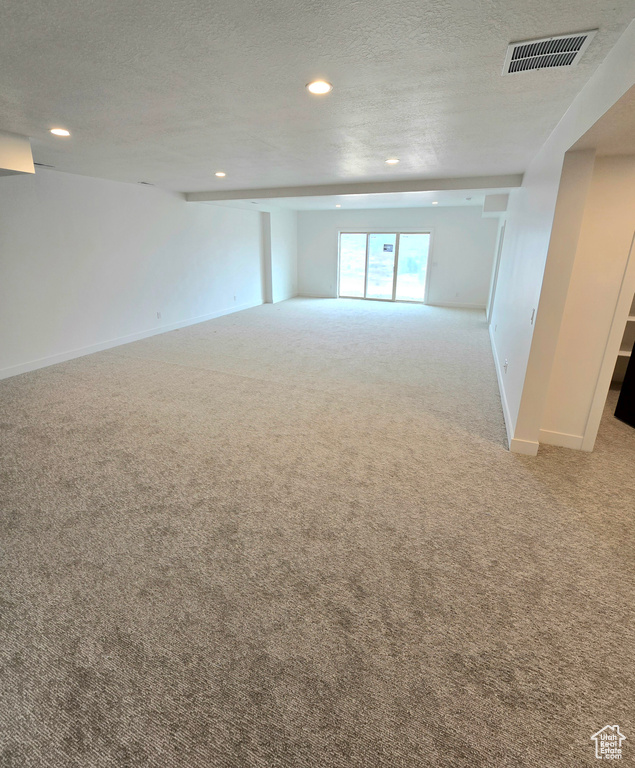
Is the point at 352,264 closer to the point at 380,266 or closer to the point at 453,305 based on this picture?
the point at 380,266

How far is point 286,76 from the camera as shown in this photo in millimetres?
1899

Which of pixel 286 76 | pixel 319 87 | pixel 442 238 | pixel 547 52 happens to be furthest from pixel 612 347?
pixel 442 238

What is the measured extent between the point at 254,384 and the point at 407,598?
2976 mm

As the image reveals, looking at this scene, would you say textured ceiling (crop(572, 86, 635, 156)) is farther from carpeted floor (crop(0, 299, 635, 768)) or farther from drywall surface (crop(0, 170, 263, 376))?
drywall surface (crop(0, 170, 263, 376))

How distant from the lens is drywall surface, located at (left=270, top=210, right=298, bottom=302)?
9.23 meters

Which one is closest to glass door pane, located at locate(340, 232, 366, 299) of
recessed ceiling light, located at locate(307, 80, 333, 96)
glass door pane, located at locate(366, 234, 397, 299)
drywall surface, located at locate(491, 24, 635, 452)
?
glass door pane, located at locate(366, 234, 397, 299)

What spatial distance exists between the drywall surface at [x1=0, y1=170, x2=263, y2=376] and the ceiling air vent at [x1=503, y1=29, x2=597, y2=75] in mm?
4907

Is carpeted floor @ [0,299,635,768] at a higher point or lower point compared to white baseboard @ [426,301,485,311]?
lower

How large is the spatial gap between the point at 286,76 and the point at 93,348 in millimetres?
4752

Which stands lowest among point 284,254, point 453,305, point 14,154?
point 453,305

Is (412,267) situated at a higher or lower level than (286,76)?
lower

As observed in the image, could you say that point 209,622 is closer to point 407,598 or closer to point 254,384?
point 407,598

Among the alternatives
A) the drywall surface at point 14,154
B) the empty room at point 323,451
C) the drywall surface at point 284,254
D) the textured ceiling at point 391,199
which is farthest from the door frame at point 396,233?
the drywall surface at point 14,154

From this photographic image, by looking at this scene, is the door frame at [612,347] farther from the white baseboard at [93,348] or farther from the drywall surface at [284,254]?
the drywall surface at [284,254]
